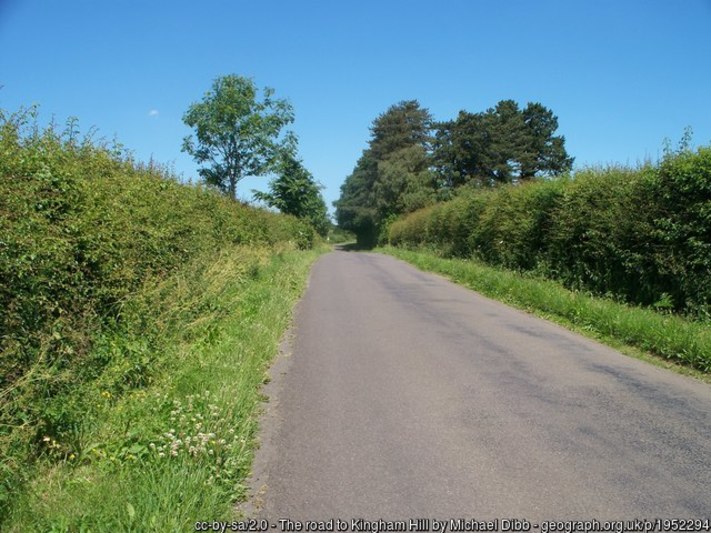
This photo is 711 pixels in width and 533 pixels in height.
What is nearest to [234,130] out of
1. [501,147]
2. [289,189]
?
[289,189]


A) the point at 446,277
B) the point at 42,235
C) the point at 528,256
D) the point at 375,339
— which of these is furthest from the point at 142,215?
the point at 446,277

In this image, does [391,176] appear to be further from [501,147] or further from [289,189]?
[289,189]

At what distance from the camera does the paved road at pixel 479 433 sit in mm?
3947

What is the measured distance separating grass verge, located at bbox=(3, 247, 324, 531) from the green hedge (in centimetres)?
759

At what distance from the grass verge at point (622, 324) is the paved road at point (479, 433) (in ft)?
1.70

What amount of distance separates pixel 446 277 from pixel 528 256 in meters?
4.54

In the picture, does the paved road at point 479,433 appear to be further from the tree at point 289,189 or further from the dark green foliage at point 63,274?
the tree at point 289,189

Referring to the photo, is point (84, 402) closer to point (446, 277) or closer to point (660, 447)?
point (660, 447)

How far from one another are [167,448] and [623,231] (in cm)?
1065

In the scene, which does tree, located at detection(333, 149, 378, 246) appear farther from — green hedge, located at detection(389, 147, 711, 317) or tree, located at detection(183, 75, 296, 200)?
green hedge, located at detection(389, 147, 711, 317)

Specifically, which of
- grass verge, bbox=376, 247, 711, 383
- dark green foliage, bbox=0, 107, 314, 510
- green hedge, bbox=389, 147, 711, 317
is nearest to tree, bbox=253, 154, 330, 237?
green hedge, bbox=389, 147, 711, 317

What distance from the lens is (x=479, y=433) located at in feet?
17.1

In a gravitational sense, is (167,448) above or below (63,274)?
below

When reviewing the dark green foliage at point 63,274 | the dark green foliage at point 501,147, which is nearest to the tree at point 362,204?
the dark green foliage at point 501,147
